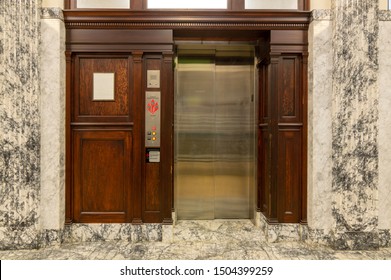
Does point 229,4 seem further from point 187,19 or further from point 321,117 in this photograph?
point 321,117

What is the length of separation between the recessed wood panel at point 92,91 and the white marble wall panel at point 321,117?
2415mm

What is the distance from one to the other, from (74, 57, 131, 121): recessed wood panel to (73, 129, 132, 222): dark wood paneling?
344 millimetres

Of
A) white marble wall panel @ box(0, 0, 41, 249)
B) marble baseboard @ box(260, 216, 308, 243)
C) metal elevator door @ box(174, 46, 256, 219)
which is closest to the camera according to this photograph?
white marble wall panel @ box(0, 0, 41, 249)

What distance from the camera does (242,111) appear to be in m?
5.54

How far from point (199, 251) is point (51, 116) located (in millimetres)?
2515

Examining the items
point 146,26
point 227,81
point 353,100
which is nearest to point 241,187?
point 227,81

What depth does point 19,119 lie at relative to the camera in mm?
4316

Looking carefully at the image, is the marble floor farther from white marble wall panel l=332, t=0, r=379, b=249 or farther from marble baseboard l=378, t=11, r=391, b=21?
marble baseboard l=378, t=11, r=391, b=21

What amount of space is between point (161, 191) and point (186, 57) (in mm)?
2138

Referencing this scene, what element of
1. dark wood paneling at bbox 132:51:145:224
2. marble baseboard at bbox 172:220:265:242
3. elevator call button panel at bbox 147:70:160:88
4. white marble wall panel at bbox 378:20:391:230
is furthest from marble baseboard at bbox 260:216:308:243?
elevator call button panel at bbox 147:70:160:88

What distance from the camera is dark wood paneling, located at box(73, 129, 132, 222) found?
4691 mm

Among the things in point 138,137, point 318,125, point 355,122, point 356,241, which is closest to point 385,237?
point 356,241

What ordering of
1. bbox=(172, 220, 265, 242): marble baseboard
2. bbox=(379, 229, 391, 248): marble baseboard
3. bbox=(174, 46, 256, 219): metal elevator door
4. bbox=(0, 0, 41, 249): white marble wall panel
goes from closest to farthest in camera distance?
bbox=(0, 0, 41, 249): white marble wall panel → bbox=(379, 229, 391, 248): marble baseboard → bbox=(172, 220, 265, 242): marble baseboard → bbox=(174, 46, 256, 219): metal elevator door

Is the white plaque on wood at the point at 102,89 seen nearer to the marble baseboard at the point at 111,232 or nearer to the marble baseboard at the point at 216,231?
the marble baseboard at the point at 111,232
